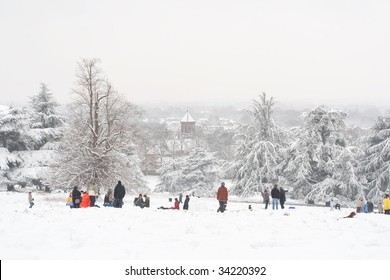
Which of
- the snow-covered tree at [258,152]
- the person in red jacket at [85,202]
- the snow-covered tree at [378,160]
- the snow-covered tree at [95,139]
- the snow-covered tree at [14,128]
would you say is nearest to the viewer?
the person in red jacket at [85,202]

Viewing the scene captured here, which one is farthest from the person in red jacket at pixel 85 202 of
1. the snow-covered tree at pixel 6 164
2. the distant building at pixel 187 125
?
the distant building at pixel 187 125

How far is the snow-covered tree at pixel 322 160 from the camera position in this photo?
38938mm

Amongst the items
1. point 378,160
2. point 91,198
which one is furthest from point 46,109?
point 378,160

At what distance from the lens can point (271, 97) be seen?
1729 inches

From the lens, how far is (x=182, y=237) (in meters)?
13.9

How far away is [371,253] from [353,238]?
79.6 inches

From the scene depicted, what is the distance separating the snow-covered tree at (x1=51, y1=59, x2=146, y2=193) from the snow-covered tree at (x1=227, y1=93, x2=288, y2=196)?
506 inches

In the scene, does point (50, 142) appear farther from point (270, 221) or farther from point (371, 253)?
point (371, 253)

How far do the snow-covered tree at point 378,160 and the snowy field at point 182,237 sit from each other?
892 inches

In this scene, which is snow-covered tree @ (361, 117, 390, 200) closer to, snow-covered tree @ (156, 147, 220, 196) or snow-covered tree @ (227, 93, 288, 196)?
snow-covered tree @ (227, 93, 288, 196)

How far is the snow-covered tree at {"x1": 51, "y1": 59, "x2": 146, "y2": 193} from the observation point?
33.1 meters

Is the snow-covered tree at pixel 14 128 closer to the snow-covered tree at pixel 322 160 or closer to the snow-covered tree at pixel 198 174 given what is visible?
the snow-covered tree at pixel 198 174

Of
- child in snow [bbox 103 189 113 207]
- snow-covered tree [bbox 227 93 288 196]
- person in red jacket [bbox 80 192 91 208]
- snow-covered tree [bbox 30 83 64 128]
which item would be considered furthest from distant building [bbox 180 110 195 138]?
person in red jacket [bbox 80 192 91 208]

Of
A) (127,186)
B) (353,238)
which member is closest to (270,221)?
(353,238)
